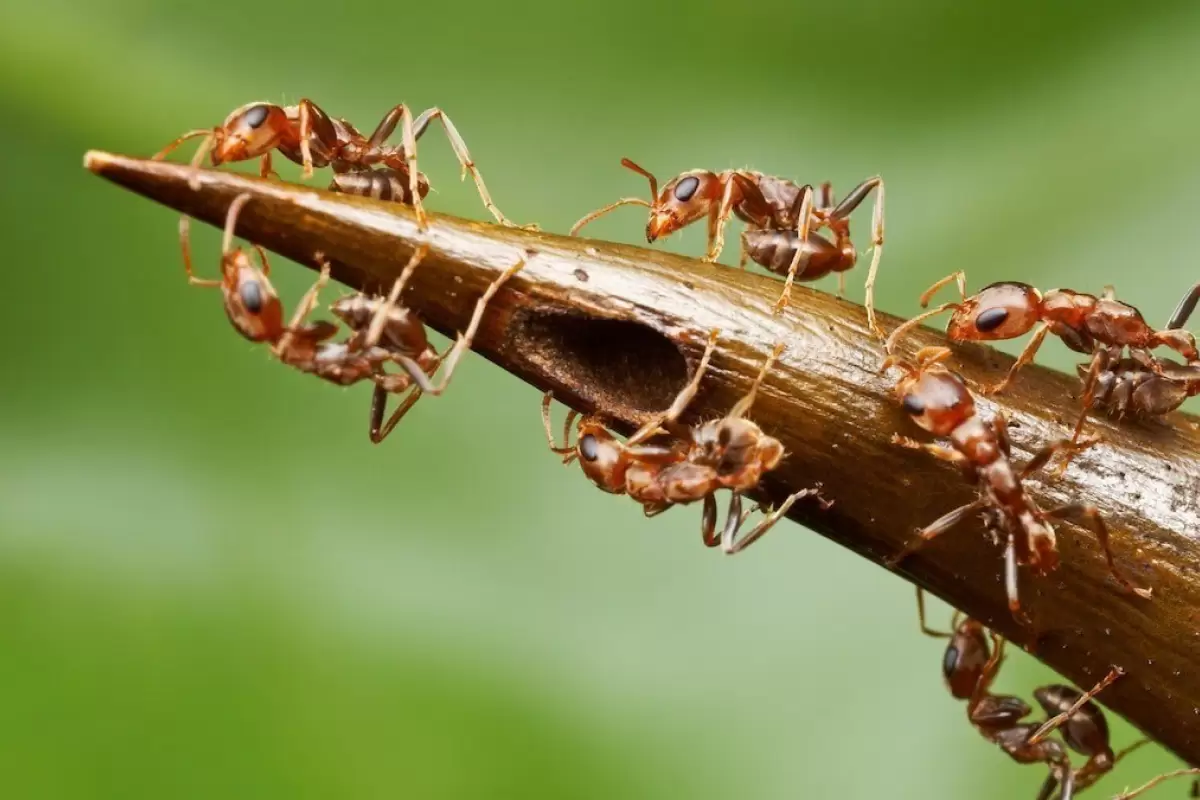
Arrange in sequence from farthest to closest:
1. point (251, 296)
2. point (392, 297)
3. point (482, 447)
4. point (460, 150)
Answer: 1. point (482, 447)
2. point (460, 150)
3. point (251, 296)
4. point (392, 297)

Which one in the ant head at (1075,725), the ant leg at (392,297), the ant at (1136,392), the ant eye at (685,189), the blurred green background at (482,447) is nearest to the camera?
the ant leg at (392,297)

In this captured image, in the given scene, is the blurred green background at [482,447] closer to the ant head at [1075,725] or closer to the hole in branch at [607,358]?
the ant head at [1075,725]

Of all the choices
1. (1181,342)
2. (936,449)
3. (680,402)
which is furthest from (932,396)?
(1181,342)

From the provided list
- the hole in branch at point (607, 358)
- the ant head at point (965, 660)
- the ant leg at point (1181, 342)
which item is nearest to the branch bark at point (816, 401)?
the hole in branch at point (607, 358)

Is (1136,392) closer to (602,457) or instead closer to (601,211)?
(602,457)

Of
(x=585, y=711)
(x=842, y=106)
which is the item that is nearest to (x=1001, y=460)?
(x=585, y=711)

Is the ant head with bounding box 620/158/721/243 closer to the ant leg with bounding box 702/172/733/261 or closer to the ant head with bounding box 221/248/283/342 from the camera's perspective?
the ant leg with bounding box 702/172/733/261
